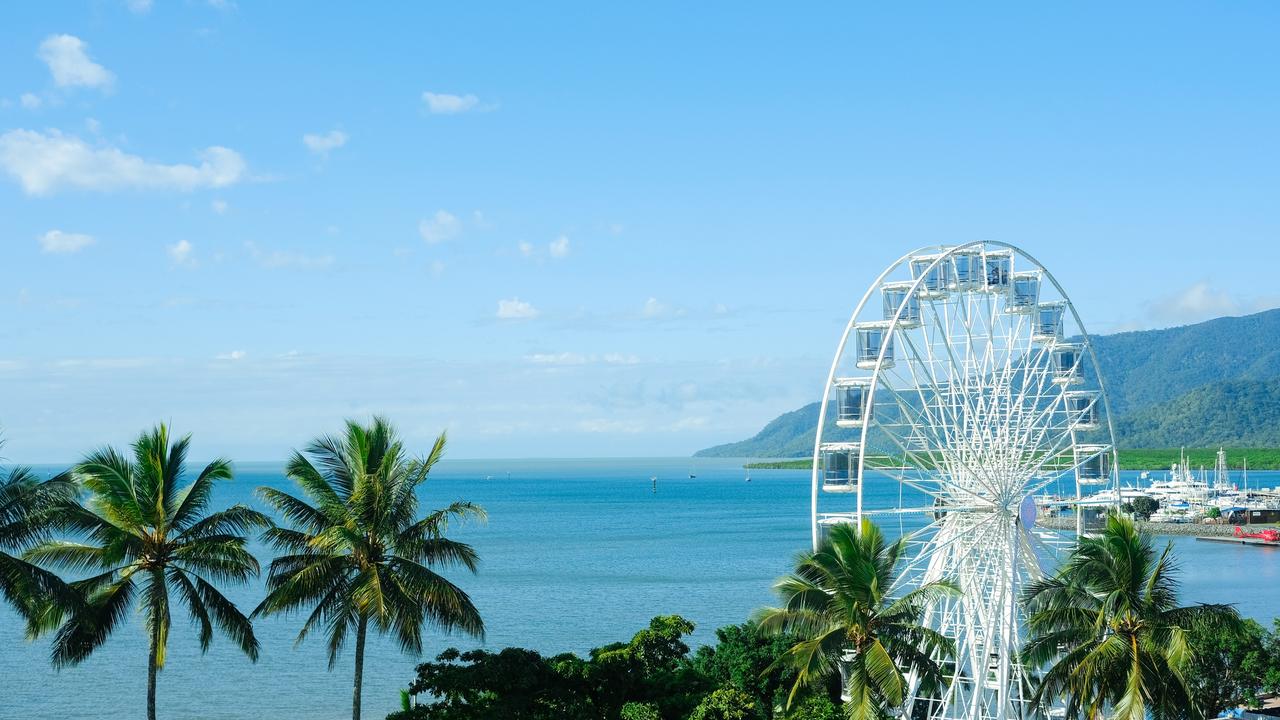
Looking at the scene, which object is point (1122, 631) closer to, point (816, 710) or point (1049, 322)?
point (816, 710)

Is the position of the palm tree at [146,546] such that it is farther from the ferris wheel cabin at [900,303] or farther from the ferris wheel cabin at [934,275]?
the ferris wheel cabin at [934,275]

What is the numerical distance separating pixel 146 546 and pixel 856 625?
→ 1386cm

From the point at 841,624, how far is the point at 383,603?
29.5 ft

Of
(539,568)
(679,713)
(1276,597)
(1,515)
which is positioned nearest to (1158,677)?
(679,713)

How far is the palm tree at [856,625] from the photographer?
78.3 feet

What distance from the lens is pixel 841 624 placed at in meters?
24.5

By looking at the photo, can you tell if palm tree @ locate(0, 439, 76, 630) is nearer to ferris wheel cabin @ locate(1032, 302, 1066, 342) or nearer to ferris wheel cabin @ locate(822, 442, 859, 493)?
ferris wheel cabin @ locate(822, 442, 859, 493)

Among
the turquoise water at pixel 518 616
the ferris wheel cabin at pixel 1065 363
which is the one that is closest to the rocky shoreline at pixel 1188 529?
the turquoise water at pixel 518 616

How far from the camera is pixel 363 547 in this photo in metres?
25.7

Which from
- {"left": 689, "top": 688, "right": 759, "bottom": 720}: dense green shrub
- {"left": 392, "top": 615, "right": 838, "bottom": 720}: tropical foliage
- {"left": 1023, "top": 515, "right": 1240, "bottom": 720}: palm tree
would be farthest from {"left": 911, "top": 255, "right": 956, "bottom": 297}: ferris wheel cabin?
{"left": 689, "top": 688, "right": 759, "bottom": 720}: dense green shrub

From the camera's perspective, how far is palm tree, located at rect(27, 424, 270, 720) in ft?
79.0

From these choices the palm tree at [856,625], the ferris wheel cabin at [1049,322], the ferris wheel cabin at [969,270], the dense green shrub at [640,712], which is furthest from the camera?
the ferris wheel cabin at [1049,322]

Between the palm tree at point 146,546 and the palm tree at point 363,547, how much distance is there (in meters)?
1.07

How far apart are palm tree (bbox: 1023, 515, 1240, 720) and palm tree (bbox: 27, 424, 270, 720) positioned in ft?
52.7
